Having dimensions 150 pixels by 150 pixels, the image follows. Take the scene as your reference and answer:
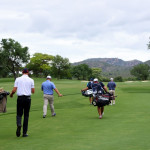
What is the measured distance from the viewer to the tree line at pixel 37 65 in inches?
3878

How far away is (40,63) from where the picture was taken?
134 metres

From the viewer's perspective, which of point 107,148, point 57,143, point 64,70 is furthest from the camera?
point 64,70

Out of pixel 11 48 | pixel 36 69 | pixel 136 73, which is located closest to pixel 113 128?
pixel 11 48

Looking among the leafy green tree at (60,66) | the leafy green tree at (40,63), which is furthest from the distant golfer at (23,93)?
the leafy green tree at (40,63)

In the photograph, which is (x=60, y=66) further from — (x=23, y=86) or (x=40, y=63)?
(x=23, y=86)

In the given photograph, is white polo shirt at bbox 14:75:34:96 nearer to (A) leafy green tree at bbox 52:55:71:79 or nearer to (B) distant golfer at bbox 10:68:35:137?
(B) distant golfer at bbox 10:68:35:137

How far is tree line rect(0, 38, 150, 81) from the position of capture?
323 ft

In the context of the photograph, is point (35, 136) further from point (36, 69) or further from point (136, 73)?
point (136, 73)

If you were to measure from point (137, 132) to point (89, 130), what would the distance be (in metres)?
1.74

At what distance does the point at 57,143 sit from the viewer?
8391 millimetres

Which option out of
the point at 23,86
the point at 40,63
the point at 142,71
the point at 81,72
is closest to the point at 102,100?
the point at 23,86

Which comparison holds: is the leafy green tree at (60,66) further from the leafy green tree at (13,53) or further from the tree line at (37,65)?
the leafy green tree at (13,53)

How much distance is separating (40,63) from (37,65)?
5.28 feet

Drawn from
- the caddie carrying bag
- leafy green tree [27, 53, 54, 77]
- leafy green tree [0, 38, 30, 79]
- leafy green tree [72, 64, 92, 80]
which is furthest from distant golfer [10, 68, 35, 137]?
leafy green tree [72, 64, 92, 80]
